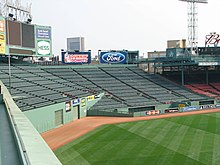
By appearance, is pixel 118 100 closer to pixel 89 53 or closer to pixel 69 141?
pixel 89 53

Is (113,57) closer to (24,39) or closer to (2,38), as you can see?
(24,39)

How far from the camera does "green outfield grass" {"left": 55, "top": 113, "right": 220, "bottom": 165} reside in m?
19.1

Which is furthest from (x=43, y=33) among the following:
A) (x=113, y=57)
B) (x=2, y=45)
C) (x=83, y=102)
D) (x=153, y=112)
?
(x=153, y=112)

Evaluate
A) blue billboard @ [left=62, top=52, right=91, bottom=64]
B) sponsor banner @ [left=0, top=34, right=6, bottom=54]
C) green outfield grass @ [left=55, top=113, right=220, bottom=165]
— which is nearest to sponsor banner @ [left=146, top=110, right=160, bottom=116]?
green outfield grass @ [left=55, top=113, right=220, bottom=165]

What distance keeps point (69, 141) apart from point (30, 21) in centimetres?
2557

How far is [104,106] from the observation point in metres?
39.7

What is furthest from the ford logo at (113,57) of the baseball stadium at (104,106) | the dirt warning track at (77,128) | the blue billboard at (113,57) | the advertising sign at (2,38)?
the advertising sign at (2,38)

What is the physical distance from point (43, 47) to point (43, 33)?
2.32 m

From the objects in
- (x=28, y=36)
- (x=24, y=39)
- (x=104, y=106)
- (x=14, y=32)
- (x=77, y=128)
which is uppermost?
(x=14, y=32)

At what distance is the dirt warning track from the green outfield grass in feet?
3.68

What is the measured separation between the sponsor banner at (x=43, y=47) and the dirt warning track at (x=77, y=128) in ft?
46.7

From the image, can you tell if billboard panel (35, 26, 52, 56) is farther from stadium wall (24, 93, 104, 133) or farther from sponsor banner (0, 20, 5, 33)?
stadium wall (24, 93, 104, 133)

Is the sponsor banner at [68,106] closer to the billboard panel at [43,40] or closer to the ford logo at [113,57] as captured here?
the billboard panel at [43,40]

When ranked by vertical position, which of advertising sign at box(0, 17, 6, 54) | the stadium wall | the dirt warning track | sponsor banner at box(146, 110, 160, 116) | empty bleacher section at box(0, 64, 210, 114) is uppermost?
advertising sign at box(0, 17, 6, 54)
